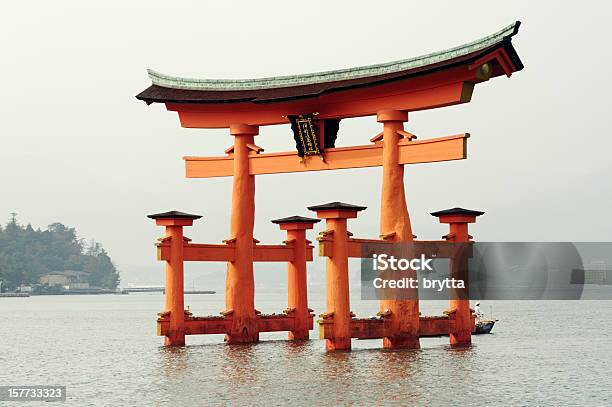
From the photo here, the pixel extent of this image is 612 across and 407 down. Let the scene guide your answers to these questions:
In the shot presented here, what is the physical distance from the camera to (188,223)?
31.8 metres

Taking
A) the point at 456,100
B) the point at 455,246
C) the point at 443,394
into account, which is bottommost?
the point at 443,394

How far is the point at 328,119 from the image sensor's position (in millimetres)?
32156

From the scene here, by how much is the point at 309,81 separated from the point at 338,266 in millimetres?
6919

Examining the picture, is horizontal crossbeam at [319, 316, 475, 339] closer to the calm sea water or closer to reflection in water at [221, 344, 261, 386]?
the calm sea water

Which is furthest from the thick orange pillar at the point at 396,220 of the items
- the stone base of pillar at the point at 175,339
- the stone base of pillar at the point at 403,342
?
the stone base of pillar at the point at 175,339

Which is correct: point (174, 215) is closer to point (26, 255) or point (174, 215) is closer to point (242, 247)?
point (242, 247)

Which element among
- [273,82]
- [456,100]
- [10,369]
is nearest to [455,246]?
[456,100]

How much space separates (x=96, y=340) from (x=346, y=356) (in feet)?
76.9

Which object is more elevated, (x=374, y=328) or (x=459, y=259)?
(x=459, y=259)

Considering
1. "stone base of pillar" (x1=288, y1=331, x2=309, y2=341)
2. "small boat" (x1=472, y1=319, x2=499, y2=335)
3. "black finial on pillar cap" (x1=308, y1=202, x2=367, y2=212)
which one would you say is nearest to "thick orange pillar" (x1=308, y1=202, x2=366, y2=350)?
"black finial on pillar cap" (x1=308, y1=202, x2=367, y2=212)

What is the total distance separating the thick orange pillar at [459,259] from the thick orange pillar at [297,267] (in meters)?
4.99

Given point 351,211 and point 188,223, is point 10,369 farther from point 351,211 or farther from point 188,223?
point 351,211

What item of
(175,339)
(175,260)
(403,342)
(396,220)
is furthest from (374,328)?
(175,339)

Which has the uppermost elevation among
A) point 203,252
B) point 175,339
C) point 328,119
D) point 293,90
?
point 293,90
